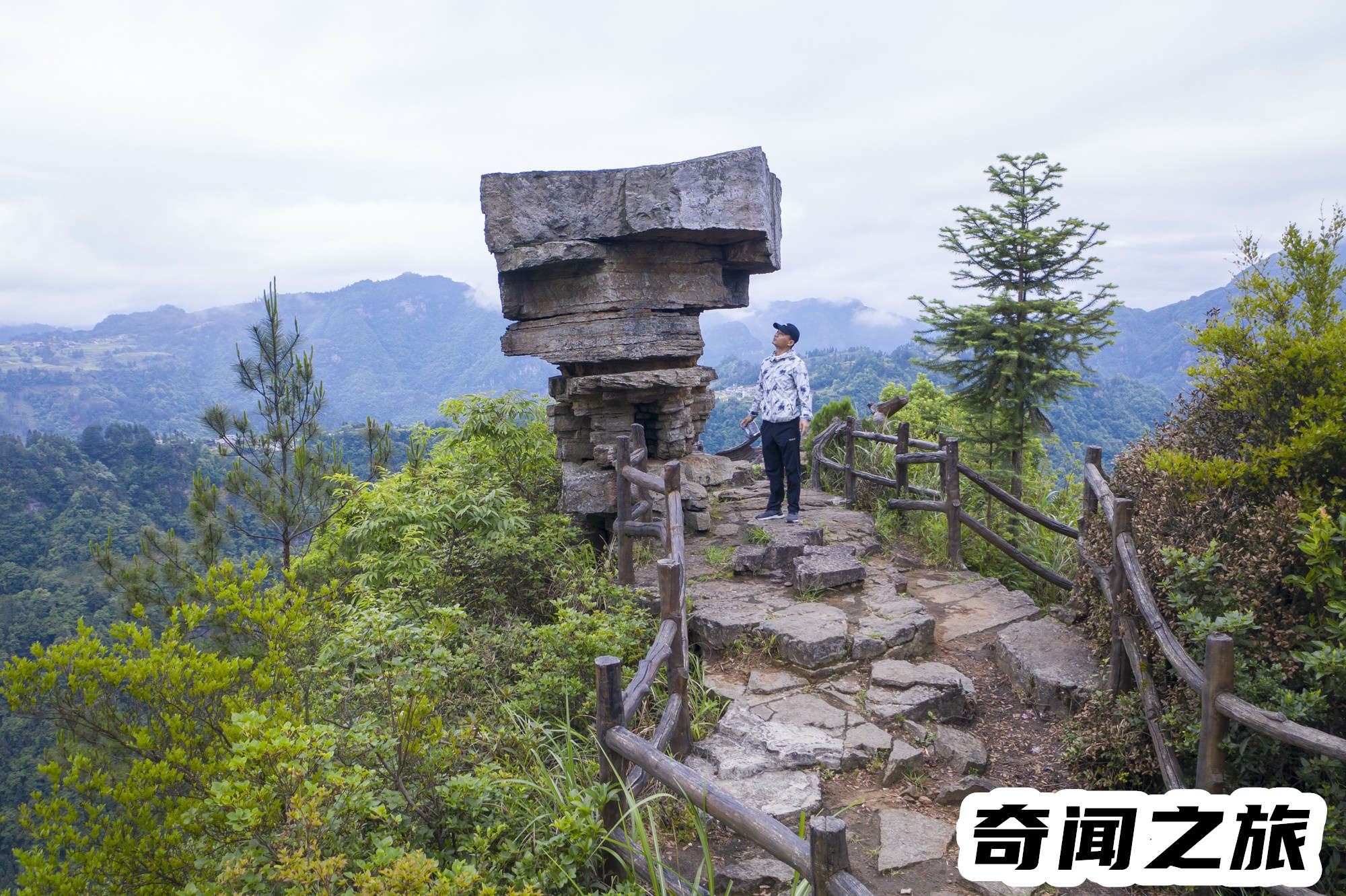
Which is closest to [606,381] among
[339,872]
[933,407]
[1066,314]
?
[339,872]

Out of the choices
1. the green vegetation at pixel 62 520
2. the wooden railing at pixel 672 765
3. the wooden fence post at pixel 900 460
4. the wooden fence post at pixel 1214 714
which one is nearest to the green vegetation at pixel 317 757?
the wooden railing at pixel 672 765

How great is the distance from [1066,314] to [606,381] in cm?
635

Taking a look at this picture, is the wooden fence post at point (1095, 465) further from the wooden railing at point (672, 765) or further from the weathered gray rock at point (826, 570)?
the wooden railing at point (672, 765)

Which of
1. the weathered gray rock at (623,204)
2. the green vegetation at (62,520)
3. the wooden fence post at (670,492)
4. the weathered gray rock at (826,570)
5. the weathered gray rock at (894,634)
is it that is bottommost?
the green vegetation at (62,520)

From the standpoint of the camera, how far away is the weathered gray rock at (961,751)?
365 cm

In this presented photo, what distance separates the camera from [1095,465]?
4453mm

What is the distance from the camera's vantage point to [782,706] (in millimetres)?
4211

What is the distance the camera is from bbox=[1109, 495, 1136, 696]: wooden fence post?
3.47m

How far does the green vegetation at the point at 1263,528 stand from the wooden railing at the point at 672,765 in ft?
5.63

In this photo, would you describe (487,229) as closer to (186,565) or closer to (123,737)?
(123,737)

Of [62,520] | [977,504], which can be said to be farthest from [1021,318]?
[62,520]

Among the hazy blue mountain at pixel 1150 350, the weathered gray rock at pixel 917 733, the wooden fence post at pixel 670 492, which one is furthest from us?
the hazy blue mountain at pixel 1150 350

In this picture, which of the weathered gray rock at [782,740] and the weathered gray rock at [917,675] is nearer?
the weathered gray rock at [782,740]

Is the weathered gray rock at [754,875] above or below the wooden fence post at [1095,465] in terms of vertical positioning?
below
